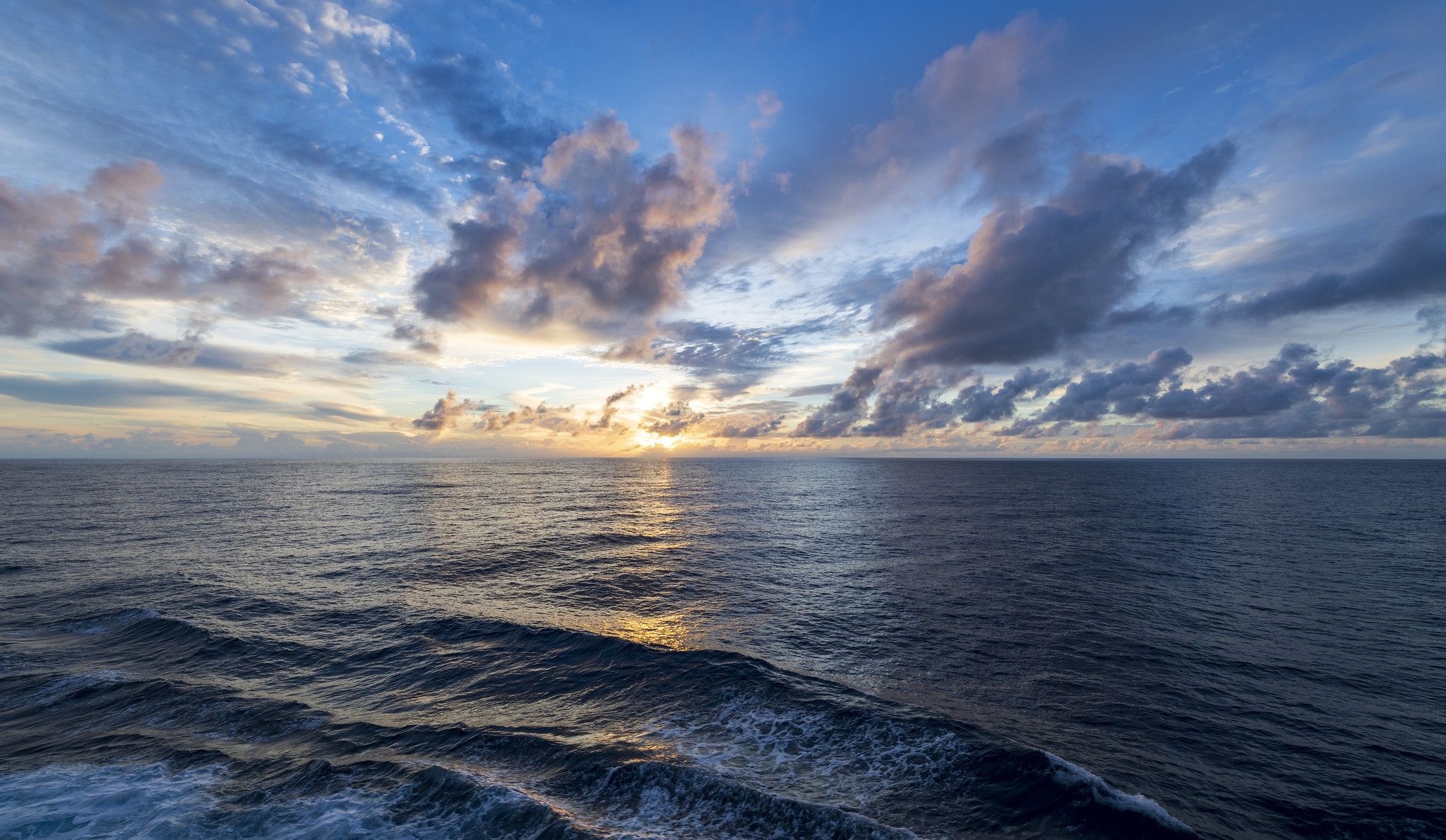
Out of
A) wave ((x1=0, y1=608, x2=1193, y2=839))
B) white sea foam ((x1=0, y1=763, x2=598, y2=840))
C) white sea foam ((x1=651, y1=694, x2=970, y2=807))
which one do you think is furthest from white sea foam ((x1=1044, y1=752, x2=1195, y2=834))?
white sea foam ((x1=0, y1=763, x2=598, y2=840))

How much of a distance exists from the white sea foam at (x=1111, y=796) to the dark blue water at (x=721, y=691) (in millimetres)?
84

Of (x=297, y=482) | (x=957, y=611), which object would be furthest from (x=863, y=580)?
→ (x=297, y=482)

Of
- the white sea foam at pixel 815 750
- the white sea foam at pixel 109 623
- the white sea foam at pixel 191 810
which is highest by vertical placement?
the white sea foam at pixel 109 623

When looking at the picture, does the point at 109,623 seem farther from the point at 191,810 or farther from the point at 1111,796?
the point at 1111,796

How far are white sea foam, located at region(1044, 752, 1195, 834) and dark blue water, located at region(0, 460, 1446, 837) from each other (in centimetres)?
8

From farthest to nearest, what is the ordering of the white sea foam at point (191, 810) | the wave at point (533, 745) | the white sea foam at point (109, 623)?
the white sea foam at point (109, 623)
the wave at point (533, 745)
the white sea foam at point (191, 810)

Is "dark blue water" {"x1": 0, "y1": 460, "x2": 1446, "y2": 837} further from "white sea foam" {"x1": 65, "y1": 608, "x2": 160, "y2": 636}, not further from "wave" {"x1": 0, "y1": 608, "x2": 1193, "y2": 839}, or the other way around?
"white sea foam" {"x1": 65, "y1": 608, "x2": 160, "y2": 636}

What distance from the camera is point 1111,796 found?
1531cm

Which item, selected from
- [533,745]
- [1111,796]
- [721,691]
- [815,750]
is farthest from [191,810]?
[1111,796]

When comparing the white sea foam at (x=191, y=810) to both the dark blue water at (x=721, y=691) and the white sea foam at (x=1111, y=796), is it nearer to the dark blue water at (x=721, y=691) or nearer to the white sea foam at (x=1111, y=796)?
the dark blue water at (x=721, y=691)

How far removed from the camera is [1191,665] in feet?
79.2

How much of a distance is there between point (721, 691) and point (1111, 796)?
12993mm

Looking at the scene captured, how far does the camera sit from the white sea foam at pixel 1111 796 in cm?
1452

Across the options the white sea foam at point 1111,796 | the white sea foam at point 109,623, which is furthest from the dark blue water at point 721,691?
the white sea foam at point 109,623
